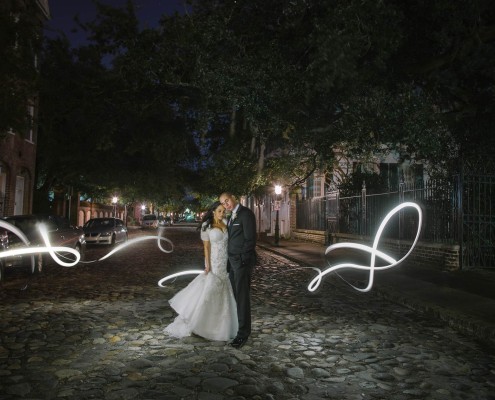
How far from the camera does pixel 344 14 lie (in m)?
11.3

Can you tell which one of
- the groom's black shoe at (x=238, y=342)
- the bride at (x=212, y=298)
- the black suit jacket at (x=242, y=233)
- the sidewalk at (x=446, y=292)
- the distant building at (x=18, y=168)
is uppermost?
the distant building at (x=18, y=168)

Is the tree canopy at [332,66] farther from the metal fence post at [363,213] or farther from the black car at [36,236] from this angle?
the black car at [36,236]

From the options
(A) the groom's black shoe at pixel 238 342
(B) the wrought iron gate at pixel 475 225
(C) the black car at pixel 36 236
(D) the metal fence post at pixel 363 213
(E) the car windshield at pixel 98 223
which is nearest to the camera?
(A) the groom's black shoe at pixel 238 342

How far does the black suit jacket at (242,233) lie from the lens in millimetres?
6367

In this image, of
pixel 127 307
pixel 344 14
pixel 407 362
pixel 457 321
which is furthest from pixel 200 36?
pixel 407 362

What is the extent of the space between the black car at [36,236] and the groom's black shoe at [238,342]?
285 inches

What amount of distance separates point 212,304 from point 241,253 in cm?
84

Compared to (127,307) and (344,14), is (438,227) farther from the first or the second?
(127,307)

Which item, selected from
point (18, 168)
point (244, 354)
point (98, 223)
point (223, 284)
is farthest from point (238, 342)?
point (18, 168)

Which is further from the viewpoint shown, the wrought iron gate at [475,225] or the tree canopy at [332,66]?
the wrought iron gate at [475,225]

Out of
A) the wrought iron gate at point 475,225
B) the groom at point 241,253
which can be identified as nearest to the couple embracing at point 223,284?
the groom at point 241,253

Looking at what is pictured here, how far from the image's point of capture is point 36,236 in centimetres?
1289

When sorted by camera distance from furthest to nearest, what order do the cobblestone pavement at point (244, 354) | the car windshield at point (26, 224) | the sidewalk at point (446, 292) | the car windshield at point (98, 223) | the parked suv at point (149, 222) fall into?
the parked suv at point (149, 222), the car windshield at point (98, 223), the car windshield at point (26, 224), the sidewalk at point (446, 292), the cobblestone pavement at point (244, 354)

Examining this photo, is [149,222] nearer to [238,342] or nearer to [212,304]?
[212,304]
